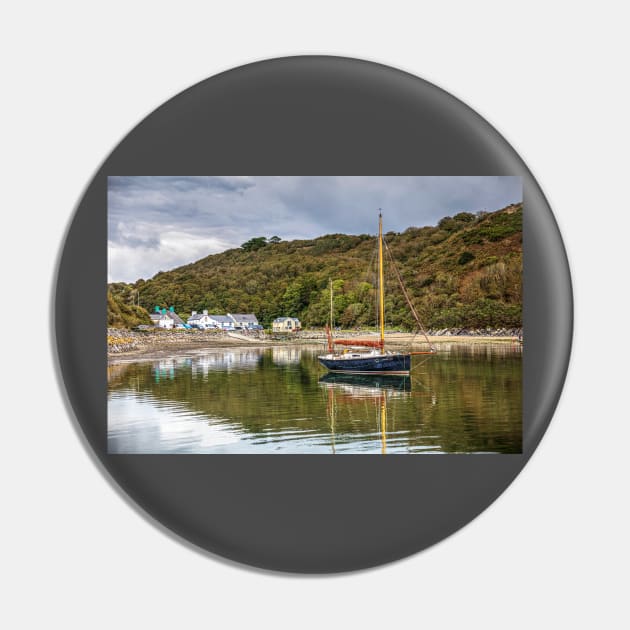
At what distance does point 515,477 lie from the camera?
4914mm

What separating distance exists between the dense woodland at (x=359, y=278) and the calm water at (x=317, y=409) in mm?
334

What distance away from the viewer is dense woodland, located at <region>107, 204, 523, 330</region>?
4.99m

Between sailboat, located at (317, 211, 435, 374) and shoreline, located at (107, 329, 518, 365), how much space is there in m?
0.08

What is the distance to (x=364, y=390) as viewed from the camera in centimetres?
521

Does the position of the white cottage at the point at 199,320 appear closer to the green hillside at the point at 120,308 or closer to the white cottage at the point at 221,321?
the white cottage at the point at 221,321

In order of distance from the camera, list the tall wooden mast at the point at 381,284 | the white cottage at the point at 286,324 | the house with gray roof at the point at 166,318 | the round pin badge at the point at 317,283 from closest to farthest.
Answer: the round pin badge at the point at 317,283
the tall wooden mast at the point at 381,284
the house with gray roof at the point at 166,318
the white cottage at the point at 286,324

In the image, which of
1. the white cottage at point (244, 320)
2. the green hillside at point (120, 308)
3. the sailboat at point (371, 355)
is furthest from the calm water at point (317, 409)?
the green hillside at point (120, 308)

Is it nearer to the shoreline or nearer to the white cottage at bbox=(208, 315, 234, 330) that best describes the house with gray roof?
the shoreline

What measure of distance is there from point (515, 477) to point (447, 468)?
557 mm

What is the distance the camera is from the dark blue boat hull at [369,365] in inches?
208

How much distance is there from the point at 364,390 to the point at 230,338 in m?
1.19

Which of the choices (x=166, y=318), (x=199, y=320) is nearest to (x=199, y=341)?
(x=199, y=320)
